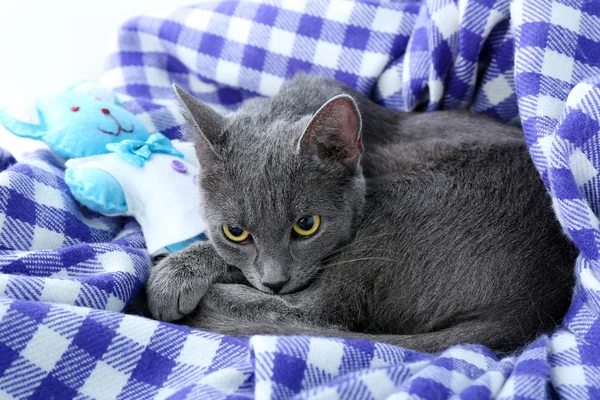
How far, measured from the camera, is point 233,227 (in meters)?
1.61

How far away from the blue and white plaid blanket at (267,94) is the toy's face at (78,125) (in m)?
0.09

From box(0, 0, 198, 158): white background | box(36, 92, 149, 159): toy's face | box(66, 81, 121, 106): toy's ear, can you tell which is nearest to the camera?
box(36, 92, 149, 159): toy's face

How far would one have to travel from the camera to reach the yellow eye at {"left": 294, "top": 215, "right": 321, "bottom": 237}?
159 cm

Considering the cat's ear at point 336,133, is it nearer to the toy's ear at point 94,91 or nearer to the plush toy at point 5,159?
the toy's ear at point 94,91

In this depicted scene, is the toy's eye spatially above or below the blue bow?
below

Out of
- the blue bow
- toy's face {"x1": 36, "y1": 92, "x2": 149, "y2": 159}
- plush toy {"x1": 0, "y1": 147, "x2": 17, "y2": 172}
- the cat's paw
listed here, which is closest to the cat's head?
the cat's paw

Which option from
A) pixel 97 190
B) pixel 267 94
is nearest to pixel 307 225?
pixel 97 190

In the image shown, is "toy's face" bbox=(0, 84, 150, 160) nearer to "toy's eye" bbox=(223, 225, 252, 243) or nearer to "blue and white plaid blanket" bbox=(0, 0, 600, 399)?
"blue and white plaid blanket" bbox=(0, 0, 600, 399)

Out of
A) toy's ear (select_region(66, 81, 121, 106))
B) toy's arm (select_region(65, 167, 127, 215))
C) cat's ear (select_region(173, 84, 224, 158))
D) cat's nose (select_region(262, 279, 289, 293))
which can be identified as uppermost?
cat's ear (select_region(173, 84, 224, 158))

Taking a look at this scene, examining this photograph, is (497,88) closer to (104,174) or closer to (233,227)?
(233,227)

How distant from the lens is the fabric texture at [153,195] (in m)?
1.77

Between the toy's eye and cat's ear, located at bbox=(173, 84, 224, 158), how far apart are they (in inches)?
8.2

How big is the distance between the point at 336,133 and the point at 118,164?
684 mm

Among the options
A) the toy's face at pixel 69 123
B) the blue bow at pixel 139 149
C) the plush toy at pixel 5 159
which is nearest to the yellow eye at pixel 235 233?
the blue bow at pixel 139 149
